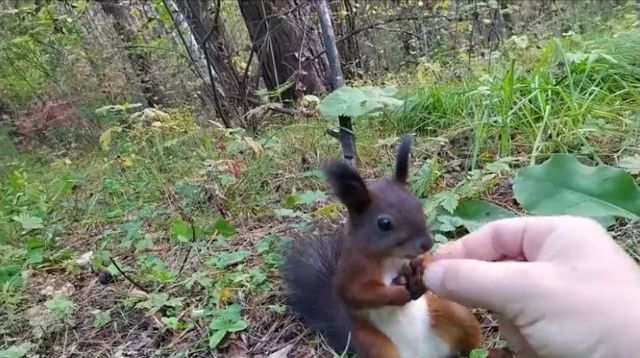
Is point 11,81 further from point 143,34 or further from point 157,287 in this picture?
point 157,287

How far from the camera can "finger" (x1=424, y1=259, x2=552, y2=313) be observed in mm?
1300

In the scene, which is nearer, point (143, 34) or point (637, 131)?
point (637, 131)

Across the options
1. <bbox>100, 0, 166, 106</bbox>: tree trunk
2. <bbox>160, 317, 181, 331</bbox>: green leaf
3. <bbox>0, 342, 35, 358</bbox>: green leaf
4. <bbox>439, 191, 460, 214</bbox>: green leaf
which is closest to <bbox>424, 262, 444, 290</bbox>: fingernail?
<bbox>439, 191, 460, 214</bbox>: green leaf

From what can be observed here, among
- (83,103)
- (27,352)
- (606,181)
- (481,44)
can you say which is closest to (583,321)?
(606,181)

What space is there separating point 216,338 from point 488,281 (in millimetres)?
1016

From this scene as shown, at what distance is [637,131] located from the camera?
275 cm

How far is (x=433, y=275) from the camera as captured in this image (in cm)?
143

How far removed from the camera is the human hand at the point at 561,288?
48.9 inches

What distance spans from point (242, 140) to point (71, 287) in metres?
1.07

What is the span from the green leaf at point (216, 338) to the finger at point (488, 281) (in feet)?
2.87

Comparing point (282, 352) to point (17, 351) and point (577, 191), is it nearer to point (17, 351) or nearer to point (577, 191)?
point (17, 351)

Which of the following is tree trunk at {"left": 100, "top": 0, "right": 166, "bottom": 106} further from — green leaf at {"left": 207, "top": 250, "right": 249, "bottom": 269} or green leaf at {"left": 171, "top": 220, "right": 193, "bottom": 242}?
green leaf at {"left": 207, "top": 250, "right": 249, "bottom": 269}

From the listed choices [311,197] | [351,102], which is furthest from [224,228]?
[351,102]

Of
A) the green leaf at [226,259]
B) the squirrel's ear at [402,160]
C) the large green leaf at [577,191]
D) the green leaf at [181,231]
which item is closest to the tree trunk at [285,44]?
the green leaf at [181,231]
